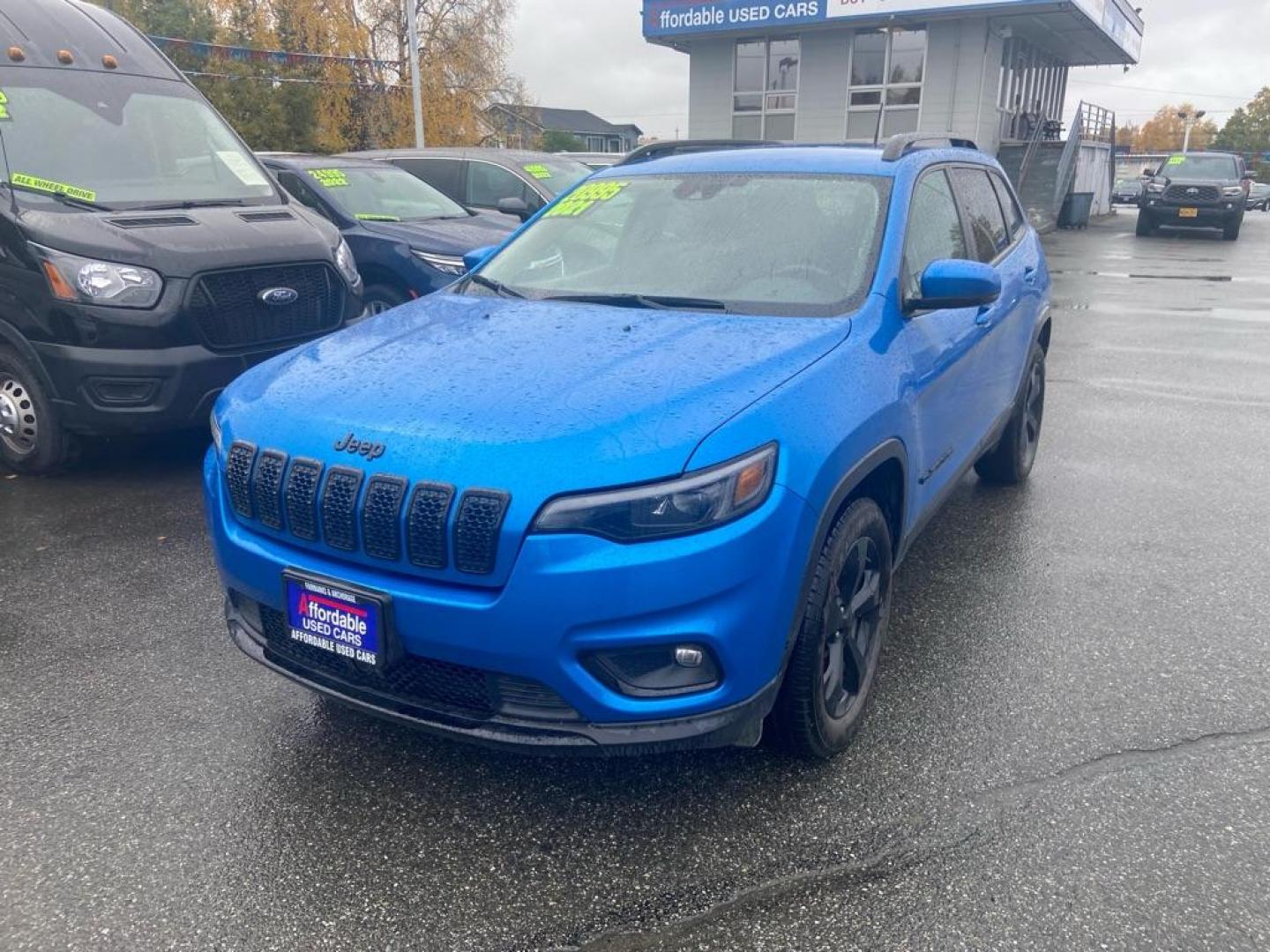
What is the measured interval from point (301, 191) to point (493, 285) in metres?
5.08

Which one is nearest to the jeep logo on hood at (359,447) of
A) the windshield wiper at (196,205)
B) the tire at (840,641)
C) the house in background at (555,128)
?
the tire at (840,641)

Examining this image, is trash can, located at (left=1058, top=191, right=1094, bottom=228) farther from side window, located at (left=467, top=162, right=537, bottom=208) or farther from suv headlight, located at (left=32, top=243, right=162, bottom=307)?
suv headlight, located at (left=32, top=243, right=162, bottom=307)

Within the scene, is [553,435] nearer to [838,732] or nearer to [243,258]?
[838,732]

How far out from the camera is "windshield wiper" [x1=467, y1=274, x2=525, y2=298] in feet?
11.7

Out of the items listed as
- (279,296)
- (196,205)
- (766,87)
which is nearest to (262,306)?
(279,296)

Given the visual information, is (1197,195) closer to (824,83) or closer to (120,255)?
(824,83)

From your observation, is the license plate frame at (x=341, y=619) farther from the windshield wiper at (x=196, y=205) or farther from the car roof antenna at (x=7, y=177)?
the windshield wiper at (x=196, y=205)

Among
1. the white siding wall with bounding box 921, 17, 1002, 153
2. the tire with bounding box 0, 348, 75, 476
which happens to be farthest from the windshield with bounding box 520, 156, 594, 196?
the white siding wall with bounding box 921, 17, 1002, 153

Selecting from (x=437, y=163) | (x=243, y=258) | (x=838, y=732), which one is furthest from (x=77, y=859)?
(x=437, y=163)

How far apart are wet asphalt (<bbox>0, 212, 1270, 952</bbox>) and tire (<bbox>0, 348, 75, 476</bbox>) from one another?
1045mm

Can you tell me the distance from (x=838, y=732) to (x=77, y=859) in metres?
2.03

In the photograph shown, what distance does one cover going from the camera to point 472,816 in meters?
2.63

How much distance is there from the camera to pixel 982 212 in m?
4.50

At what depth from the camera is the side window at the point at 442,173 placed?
10.2 meters
